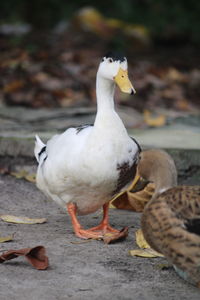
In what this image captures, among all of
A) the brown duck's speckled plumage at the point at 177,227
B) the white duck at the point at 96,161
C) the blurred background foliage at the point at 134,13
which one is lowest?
the brown duck's speckled plumage at the point at 177,227

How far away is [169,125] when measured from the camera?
23.0ft

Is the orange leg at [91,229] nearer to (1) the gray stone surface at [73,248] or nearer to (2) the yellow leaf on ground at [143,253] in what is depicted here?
(1) the gray stone surface at [73,248]

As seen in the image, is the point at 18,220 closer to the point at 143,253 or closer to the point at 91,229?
the point at 91,229

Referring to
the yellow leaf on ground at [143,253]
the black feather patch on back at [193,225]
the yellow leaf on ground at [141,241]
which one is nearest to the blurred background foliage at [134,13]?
the yellow leaf on ground at [141,241]

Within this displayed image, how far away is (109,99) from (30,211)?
35.7 inches

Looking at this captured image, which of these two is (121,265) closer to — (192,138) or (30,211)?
(30,211)

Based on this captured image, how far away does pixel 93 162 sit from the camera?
4.25 meters

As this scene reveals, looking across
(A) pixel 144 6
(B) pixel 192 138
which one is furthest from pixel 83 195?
(A) pixel 144 6

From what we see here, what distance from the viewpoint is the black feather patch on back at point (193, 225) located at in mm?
3357

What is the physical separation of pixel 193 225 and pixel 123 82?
1290mm

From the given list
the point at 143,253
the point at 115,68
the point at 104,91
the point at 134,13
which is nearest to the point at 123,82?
the point at 115,68

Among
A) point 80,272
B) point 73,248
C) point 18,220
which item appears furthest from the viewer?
point 18,220

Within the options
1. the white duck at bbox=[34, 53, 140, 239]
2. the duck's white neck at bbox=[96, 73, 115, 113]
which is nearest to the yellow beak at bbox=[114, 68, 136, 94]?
the white duck at bbox=[34, 53, 140, 239]

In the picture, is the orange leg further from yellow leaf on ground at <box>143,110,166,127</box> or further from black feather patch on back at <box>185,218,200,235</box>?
yellow leaf on ground at <box>143,110,166,127</box>
